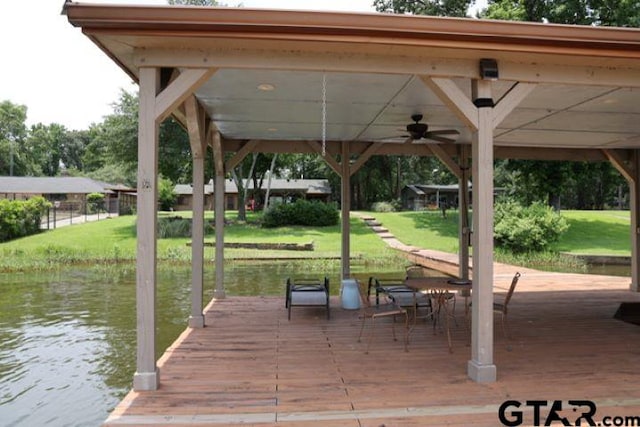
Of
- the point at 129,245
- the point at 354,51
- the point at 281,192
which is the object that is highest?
the point at 281,192

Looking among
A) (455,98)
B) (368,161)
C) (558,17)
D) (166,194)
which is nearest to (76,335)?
(455,98)

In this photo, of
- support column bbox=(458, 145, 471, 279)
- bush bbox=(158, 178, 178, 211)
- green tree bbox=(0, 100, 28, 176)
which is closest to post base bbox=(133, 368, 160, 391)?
support column bbox=(458, 145, 471, 279)

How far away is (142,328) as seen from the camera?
148 inches

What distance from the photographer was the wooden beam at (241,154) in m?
7.94

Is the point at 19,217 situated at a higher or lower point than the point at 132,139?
lower

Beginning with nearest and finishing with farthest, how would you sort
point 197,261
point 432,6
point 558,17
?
point 197,261 → point 558,17 → point 432,6

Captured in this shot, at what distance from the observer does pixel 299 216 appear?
24.6 m

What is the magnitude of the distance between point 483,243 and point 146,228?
2.84 m

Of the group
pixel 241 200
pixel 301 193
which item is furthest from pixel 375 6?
pixel 301 193

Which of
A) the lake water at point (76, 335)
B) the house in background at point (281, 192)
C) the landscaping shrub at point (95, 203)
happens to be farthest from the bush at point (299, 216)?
the landscaping shrub at point (95, 203)

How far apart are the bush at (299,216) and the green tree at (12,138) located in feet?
135

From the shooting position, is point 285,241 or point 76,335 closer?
point 76,335

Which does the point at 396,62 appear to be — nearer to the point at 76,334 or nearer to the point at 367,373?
the point at 367,373

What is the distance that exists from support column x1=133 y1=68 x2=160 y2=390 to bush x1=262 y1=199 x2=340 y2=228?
20.5 m
